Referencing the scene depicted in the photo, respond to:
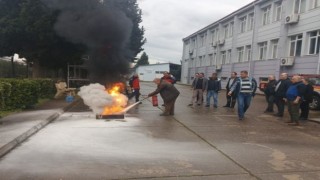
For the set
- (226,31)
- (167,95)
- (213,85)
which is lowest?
(167,95)

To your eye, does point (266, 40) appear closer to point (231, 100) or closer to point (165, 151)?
point (231, 100)

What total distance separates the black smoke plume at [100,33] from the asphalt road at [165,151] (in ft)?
12.5

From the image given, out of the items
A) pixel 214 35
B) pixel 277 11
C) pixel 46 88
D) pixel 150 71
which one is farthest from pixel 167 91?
pixel 150 71

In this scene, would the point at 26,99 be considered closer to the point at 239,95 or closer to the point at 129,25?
the point at 129,25

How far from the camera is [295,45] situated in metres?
26.5

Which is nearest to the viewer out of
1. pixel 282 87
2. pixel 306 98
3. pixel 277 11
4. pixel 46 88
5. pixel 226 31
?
pixel 306 98

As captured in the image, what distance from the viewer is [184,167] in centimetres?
590

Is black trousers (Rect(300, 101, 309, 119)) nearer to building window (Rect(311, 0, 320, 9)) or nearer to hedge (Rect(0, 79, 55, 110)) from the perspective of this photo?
hedge (Rect(0, 79, 55, 110))

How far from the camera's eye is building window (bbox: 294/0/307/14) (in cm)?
2595

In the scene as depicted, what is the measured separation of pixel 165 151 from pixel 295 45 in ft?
72.6

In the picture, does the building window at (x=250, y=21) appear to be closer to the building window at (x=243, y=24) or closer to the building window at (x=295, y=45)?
the building window at (x=243, y=24)

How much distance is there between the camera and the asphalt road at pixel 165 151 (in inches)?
220

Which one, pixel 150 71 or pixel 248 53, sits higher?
pixel 248 53

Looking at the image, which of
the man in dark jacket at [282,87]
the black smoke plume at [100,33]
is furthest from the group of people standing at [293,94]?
the black smoke plume at [100,33]
